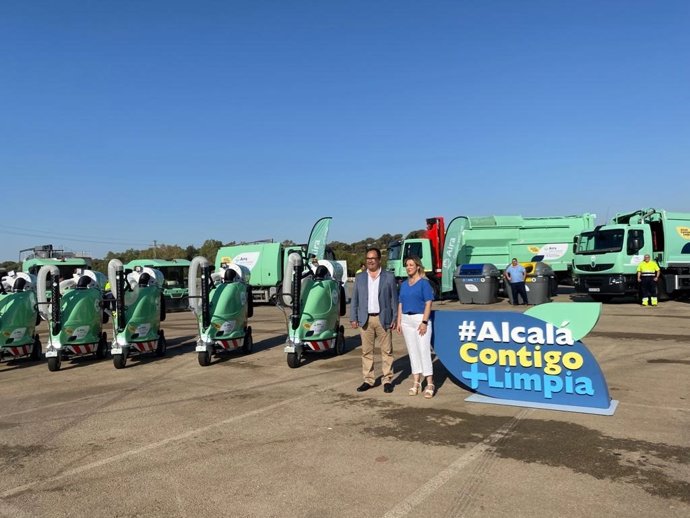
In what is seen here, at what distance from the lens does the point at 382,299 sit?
721cm

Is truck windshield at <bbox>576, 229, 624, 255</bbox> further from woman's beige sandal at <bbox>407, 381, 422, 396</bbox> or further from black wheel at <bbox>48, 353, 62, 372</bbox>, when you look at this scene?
black wheel at <bbox>48, 353, 62, 372</bbox>

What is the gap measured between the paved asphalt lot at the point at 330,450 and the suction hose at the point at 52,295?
1.51 metres

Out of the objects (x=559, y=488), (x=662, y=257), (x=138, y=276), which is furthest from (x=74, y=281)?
(x=662, y=257)

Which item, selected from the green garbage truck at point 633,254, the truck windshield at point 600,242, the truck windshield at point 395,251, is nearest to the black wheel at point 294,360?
the green garbage truck at point 633,254

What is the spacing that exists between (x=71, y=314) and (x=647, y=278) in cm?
1753

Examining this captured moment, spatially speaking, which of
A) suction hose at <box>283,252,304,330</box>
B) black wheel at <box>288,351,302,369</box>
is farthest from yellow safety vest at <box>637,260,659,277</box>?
black wheel at <box>288,351,302,369</box>

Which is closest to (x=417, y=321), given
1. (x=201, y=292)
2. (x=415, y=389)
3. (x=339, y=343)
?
(x=415, y=389)

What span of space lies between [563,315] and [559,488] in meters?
2.71

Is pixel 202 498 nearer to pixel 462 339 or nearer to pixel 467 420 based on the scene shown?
pixel 467 420

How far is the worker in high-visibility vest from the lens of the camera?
17.8 metres

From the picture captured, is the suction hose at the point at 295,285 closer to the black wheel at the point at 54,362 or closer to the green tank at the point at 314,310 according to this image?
the green tank at the point at 314,310

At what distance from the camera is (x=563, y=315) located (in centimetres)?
631

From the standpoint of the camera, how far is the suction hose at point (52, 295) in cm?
984

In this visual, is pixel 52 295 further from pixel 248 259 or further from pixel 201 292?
pixel 248 259
